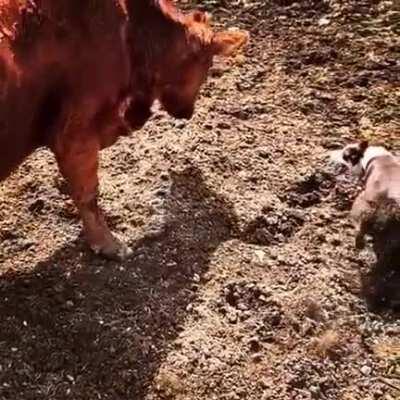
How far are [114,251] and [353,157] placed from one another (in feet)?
4.69

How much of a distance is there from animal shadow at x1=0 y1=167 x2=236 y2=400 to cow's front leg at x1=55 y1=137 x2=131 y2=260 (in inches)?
3.0

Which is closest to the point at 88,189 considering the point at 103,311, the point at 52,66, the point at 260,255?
the point at 103,311

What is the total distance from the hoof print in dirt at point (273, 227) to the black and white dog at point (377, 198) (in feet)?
1.00

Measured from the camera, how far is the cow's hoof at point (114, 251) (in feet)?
16.1

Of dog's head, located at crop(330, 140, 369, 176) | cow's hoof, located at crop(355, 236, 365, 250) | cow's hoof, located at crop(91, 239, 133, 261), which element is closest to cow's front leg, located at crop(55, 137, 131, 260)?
cow's hoof, located at crop(91, 239, 133, 261)

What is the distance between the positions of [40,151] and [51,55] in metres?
1.48

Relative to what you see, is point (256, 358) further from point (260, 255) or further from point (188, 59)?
point (188, 59)

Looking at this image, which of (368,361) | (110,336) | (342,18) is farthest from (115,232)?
(342,18)

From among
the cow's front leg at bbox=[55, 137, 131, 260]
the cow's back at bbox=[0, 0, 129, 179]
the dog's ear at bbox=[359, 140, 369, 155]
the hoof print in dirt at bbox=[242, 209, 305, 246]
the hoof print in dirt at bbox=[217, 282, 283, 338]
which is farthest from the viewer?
the dog's ear at bbox=[359, 140, 369, 155]

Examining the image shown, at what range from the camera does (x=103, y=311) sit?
467 cm

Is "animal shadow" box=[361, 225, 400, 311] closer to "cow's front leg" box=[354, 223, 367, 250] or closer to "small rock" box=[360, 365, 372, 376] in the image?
"cow's front leg" box=[354, 223, 367, 250]

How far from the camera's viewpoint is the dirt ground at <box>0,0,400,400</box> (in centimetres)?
448

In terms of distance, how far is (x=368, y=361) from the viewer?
4.61 meters

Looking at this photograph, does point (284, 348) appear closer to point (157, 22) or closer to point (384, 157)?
point (384, 157)
